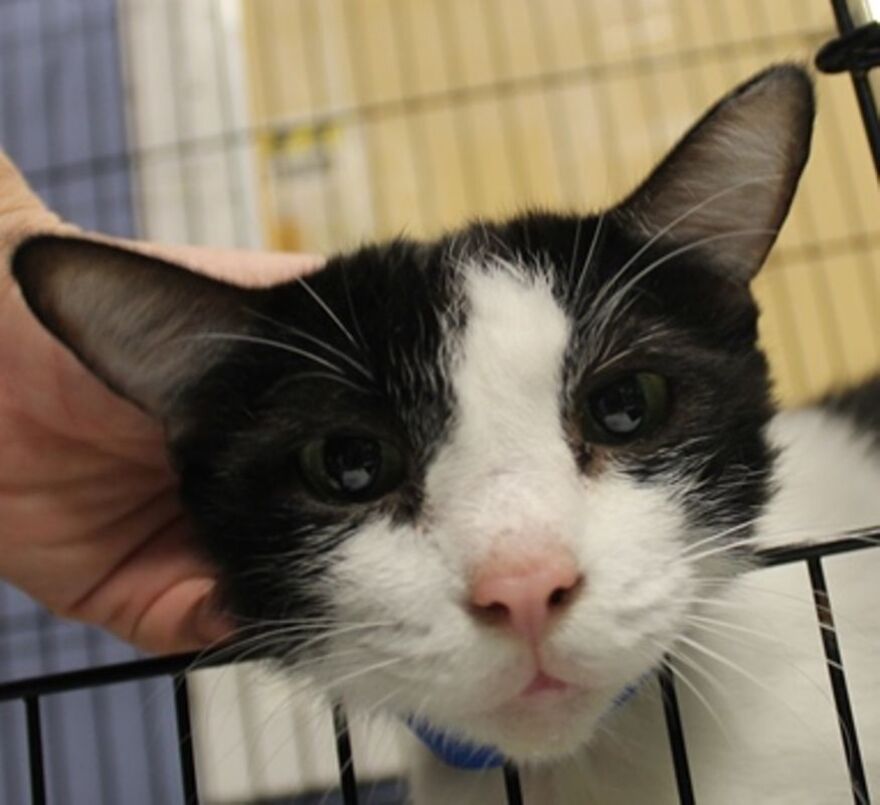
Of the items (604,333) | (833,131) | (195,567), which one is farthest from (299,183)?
(604,333)

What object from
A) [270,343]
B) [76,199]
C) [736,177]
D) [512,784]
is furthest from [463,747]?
[76,199]

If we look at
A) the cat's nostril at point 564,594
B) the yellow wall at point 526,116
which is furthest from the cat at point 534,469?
the yellow wall at point 526,116

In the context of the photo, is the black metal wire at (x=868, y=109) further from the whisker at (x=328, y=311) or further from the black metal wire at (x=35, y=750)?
the black metal wire at (x=35, y=750)

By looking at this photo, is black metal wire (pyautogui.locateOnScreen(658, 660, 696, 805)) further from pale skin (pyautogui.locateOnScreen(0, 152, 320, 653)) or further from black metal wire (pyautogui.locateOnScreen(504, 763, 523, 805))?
pale skin (pyautogui.locateOnScreen(0, 152, 320, 653))

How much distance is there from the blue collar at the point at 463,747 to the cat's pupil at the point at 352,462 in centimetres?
13

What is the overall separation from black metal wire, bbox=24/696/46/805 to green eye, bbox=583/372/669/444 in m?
0.34

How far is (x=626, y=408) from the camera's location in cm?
69

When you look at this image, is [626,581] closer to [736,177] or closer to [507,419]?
[507,419]

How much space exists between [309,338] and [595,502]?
0.65 ft

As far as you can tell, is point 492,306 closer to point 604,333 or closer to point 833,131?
point 604,333

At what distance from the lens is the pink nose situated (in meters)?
0.54

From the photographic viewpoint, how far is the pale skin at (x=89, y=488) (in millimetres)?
791

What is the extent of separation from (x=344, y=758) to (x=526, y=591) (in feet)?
0.65

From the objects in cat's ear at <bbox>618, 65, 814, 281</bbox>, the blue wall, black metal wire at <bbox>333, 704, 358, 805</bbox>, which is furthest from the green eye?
the blue wall
